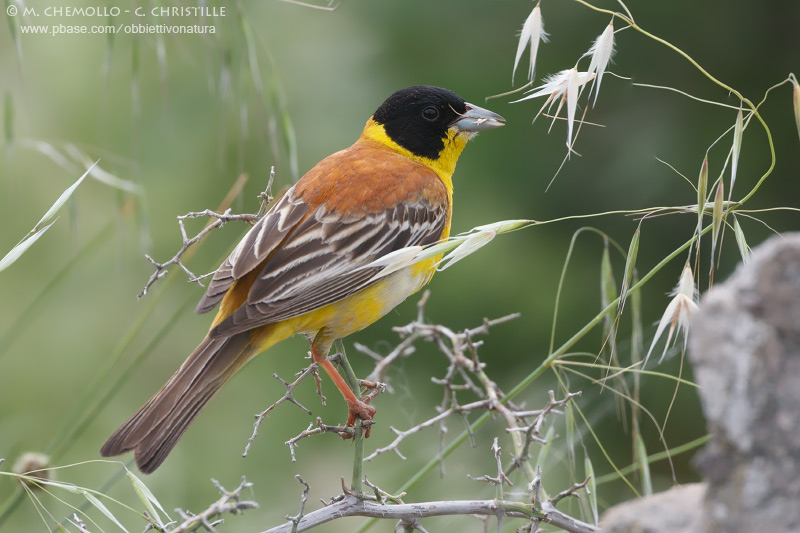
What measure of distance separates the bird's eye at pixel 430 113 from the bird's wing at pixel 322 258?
0.58m

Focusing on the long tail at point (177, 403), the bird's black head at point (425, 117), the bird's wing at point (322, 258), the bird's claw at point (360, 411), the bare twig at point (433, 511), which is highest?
the bird's black head at point (425, 117)

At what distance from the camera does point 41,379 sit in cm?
572

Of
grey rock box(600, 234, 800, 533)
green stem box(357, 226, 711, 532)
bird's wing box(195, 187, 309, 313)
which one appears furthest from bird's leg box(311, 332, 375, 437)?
grey rock box(600, 234, 800, 533)

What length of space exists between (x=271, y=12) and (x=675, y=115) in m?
2.68

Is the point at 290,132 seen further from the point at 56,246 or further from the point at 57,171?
the point at 57,171

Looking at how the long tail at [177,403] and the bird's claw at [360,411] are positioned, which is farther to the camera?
the bird's claw at [360,411]

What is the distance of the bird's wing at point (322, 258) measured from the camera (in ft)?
9.17

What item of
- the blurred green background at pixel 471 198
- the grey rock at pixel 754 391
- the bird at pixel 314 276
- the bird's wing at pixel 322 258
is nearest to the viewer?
the grey rock at pixel 754 391

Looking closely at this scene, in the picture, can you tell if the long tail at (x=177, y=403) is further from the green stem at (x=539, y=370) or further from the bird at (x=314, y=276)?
A: the green stem at (x=539, y=370)

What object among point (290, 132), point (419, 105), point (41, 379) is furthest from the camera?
point (41, 379)

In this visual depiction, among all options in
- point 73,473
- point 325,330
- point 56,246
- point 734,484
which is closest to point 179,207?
point 56,246

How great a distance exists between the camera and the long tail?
253 centimetres

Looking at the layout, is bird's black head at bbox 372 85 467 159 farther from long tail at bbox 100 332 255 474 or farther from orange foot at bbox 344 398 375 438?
long tail at bbox 100 332 255 474

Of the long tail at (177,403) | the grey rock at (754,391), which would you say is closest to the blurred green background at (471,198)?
the long tail at (177,403)
